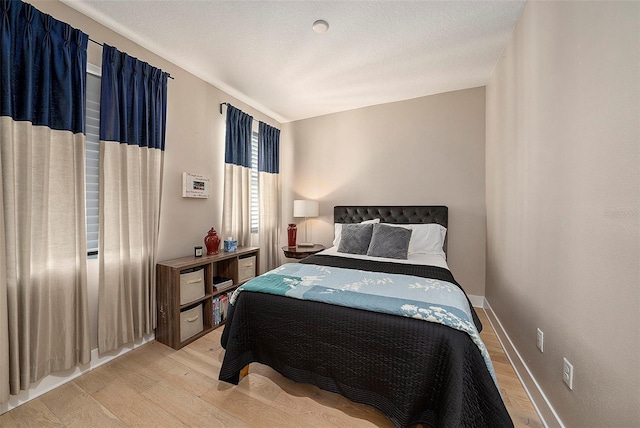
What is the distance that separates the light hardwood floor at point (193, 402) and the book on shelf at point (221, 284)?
77 centimetres

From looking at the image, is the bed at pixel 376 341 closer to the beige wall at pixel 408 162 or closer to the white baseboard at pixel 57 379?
the white baseboard at pixel 57 379

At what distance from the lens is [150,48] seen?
2.32m

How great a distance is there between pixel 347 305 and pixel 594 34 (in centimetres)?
176

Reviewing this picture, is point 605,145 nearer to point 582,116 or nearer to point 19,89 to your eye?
point 582,116

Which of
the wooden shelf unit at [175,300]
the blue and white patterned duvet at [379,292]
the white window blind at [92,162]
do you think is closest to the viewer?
the blue and white patterned duvet at [379,292]

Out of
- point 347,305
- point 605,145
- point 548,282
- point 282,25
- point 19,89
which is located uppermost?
point 282,25

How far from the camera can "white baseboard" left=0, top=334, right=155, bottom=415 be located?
5.07ft

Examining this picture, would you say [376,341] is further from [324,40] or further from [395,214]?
[324,40]

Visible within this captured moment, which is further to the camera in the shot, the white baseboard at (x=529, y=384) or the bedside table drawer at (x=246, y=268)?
the bedside table drawer at (x=246, y=268)

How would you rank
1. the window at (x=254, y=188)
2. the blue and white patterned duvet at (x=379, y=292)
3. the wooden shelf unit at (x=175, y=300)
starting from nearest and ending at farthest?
1. the blue and white patterned duvet at (x=379, y=292)
2. the wooden shelf unit at (x=175, y=300)
3. the window at (x=254, y=188)

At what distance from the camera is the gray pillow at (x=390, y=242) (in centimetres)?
260

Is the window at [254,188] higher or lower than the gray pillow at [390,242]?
higher

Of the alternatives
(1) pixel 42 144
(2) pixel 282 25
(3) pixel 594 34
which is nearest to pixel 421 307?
(3) pixel 594 34

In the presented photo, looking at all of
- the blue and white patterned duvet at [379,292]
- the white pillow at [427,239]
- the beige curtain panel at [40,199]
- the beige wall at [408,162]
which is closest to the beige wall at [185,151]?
the beige curtain panel at [40,199]
